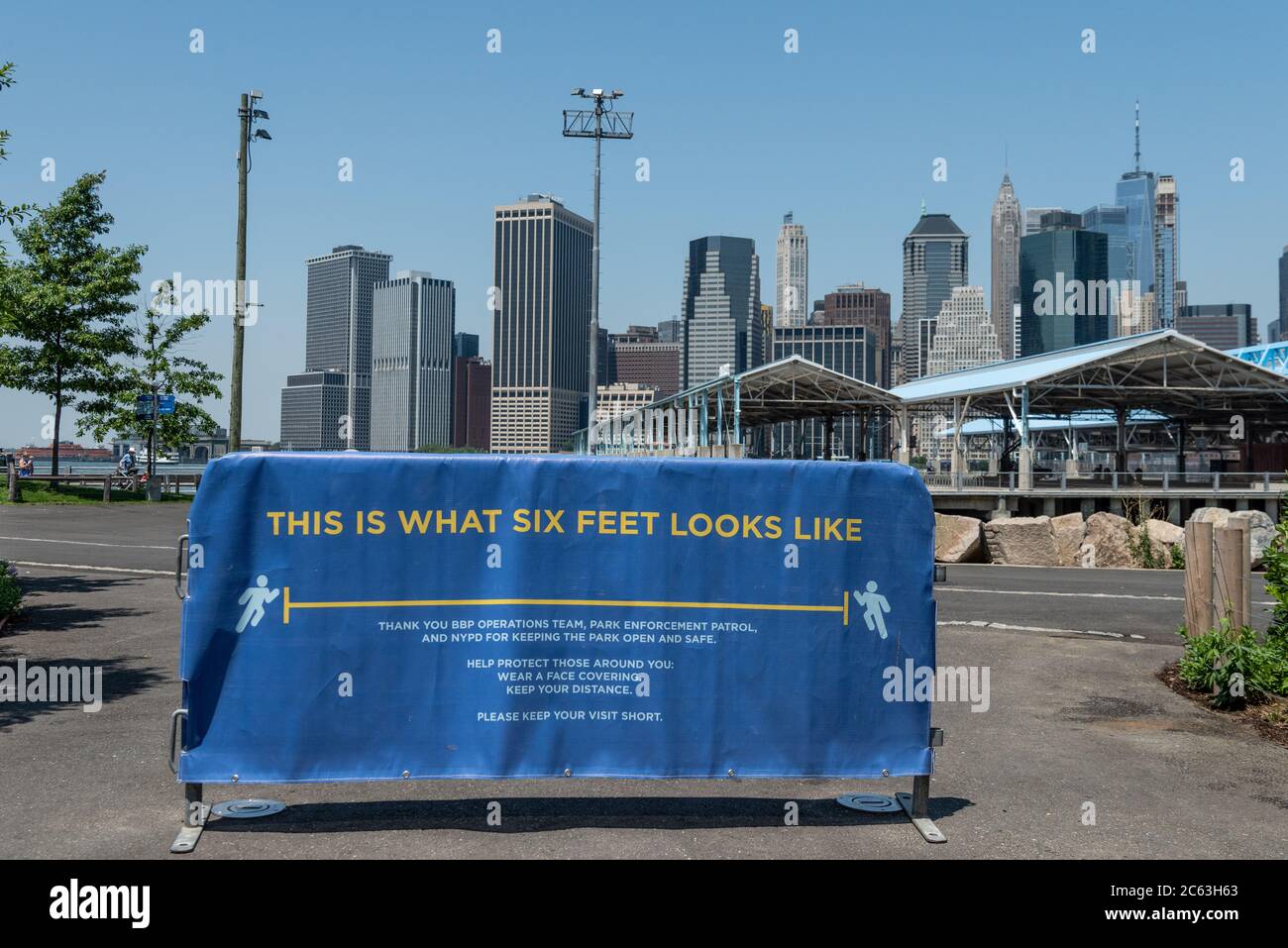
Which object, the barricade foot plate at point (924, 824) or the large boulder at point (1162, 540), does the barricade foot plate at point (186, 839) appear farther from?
the large boulder at point (1162, 540)

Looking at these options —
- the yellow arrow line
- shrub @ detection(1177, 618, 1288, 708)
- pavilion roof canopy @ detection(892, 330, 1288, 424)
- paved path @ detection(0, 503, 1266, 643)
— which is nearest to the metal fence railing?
pavilion roof canopy @ detection(892, 330, 1288, 424)

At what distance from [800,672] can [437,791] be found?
7.93 ft

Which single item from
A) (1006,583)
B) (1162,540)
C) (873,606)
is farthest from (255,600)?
(1162,540)

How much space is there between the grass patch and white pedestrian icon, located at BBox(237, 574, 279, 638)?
3482 centimetres

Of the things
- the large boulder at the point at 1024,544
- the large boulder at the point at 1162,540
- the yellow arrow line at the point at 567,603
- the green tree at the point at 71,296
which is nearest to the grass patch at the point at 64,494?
the green tree at the point at 71,296

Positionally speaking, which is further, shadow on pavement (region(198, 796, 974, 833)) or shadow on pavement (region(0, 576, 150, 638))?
shadow on pavement (region(0, 576, 150, 638))

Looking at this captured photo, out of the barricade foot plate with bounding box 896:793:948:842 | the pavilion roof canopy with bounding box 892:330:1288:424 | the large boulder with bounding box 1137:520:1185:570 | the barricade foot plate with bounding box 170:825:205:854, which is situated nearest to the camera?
the barricade foot plate with bounding box 170:825:205:854

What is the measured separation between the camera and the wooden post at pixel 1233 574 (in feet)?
32.0

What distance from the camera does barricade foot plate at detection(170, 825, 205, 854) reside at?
542 centimetres

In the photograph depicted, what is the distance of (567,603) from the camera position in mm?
6016

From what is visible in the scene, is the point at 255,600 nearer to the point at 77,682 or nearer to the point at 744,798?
the point at 744,798

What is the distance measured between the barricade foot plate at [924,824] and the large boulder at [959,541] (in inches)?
698

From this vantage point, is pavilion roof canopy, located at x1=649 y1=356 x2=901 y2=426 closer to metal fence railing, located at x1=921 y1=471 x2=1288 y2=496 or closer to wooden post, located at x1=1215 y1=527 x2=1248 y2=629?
metal fence railing, located at x1=921 y1=471 x2=1288 y2=496

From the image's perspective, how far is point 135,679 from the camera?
968 centimetres
